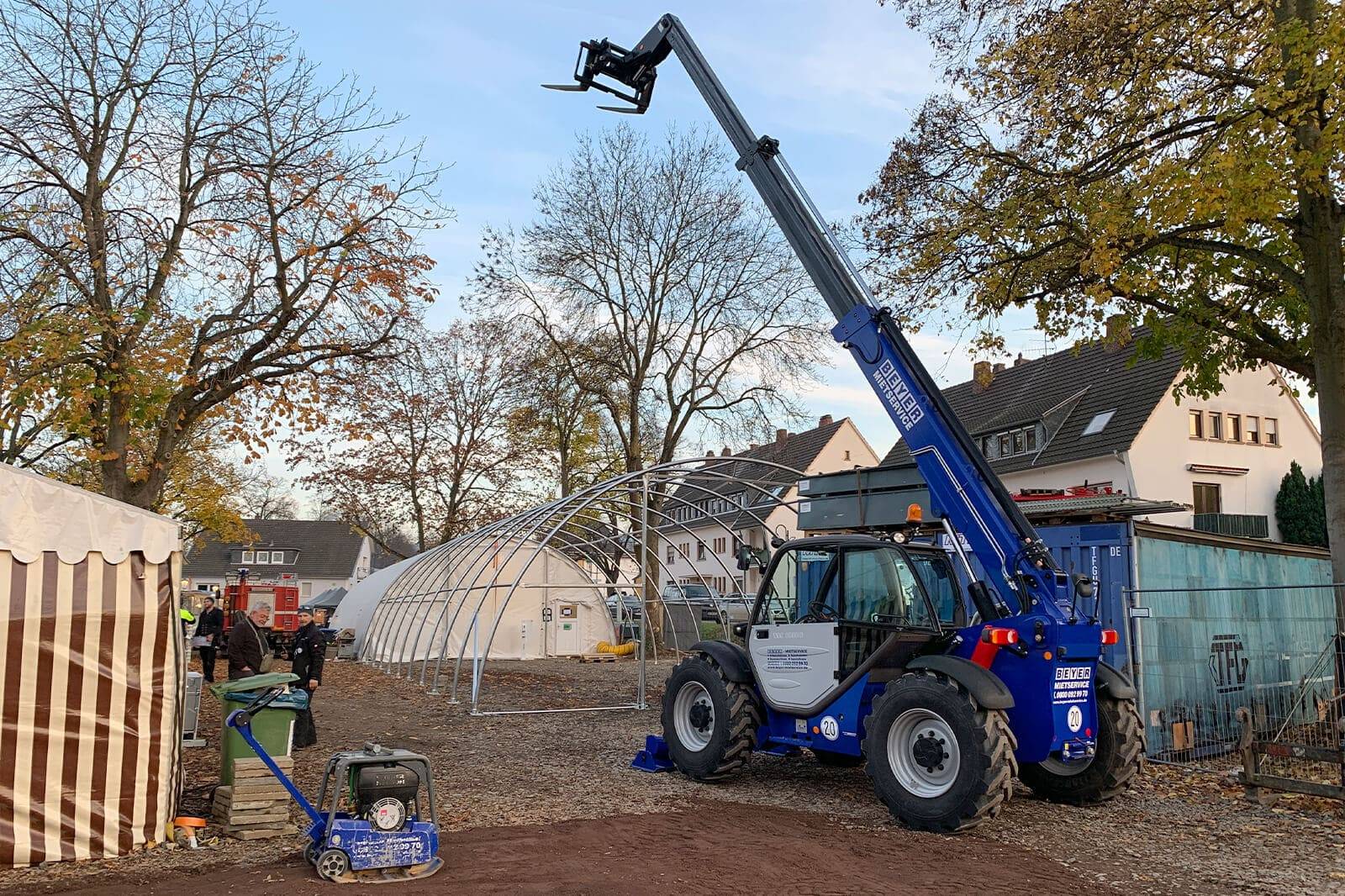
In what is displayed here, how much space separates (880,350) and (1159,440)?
22.7 metres

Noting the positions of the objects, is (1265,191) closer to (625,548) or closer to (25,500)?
(25,500)

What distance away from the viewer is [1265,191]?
399 inches

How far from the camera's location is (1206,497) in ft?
97.4

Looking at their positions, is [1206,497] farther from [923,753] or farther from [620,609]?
[923,753]

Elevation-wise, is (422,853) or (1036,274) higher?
(1036,274)

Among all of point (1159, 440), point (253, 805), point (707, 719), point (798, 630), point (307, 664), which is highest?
point (1159, 440)

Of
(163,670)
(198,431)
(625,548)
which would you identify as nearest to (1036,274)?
(163,670)

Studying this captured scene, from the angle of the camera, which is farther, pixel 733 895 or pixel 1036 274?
pixel 1036 274

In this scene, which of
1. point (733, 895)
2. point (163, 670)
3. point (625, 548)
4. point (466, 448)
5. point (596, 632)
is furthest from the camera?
point (466, 448)

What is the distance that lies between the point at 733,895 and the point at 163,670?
4200mm

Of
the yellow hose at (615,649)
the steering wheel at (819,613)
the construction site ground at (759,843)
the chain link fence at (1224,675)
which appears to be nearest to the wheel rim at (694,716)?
the construction site ground at (759,843)

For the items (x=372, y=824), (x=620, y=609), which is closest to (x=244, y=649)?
(x=372, y=824)

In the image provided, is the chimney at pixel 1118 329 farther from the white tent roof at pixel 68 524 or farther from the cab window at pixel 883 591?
the white tent roof at pixel 68 524

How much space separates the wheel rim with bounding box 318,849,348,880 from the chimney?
34.8 feet
